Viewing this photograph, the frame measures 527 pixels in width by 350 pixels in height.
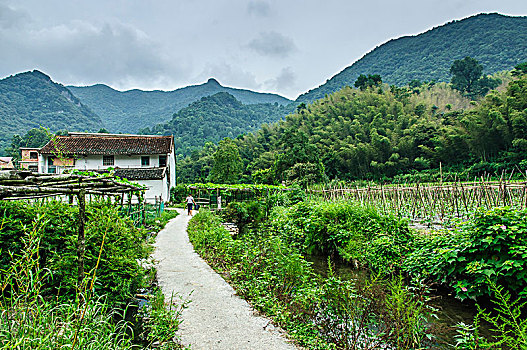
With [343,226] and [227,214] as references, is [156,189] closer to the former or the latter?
[227,214]

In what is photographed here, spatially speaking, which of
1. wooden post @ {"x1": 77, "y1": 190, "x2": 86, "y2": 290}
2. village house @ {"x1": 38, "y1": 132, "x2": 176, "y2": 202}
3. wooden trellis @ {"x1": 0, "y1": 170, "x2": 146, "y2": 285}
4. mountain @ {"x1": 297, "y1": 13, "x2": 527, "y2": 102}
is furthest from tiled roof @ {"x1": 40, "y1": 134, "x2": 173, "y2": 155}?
mountain @ {"x1": 297, "y1": 13, "x2": 527, "y2": 102}

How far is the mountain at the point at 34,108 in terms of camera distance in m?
60.2

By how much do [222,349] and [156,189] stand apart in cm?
2527

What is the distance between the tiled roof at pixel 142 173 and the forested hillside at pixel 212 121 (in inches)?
1295

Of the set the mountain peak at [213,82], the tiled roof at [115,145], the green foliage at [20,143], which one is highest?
the mountain peak at [213,82]

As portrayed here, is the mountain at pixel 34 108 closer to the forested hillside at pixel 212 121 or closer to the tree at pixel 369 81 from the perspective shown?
the forested hillside at pixel 212 121

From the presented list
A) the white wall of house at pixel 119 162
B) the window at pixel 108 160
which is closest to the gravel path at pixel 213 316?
the white wall of house at pixel 119 162

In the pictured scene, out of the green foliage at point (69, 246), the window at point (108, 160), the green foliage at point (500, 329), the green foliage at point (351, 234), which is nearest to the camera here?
the green foliage at point (500, 329)

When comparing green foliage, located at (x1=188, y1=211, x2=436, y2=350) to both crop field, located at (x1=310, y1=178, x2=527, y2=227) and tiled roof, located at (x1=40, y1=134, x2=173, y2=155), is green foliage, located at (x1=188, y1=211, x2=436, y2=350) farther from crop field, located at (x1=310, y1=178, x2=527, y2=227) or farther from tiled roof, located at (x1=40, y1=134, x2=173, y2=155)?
tiled roof, located at (x1=40, y1=134, x2=173, y2=155)

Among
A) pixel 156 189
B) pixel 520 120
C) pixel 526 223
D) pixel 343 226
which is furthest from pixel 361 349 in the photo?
pixel 520 120

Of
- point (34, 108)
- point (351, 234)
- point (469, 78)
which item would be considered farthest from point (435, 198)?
point (34, 108)

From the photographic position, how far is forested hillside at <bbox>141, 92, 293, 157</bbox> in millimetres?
72562

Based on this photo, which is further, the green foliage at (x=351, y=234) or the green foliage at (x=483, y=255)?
the green foliage at (x=351, y=234)

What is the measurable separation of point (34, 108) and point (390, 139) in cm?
7344
